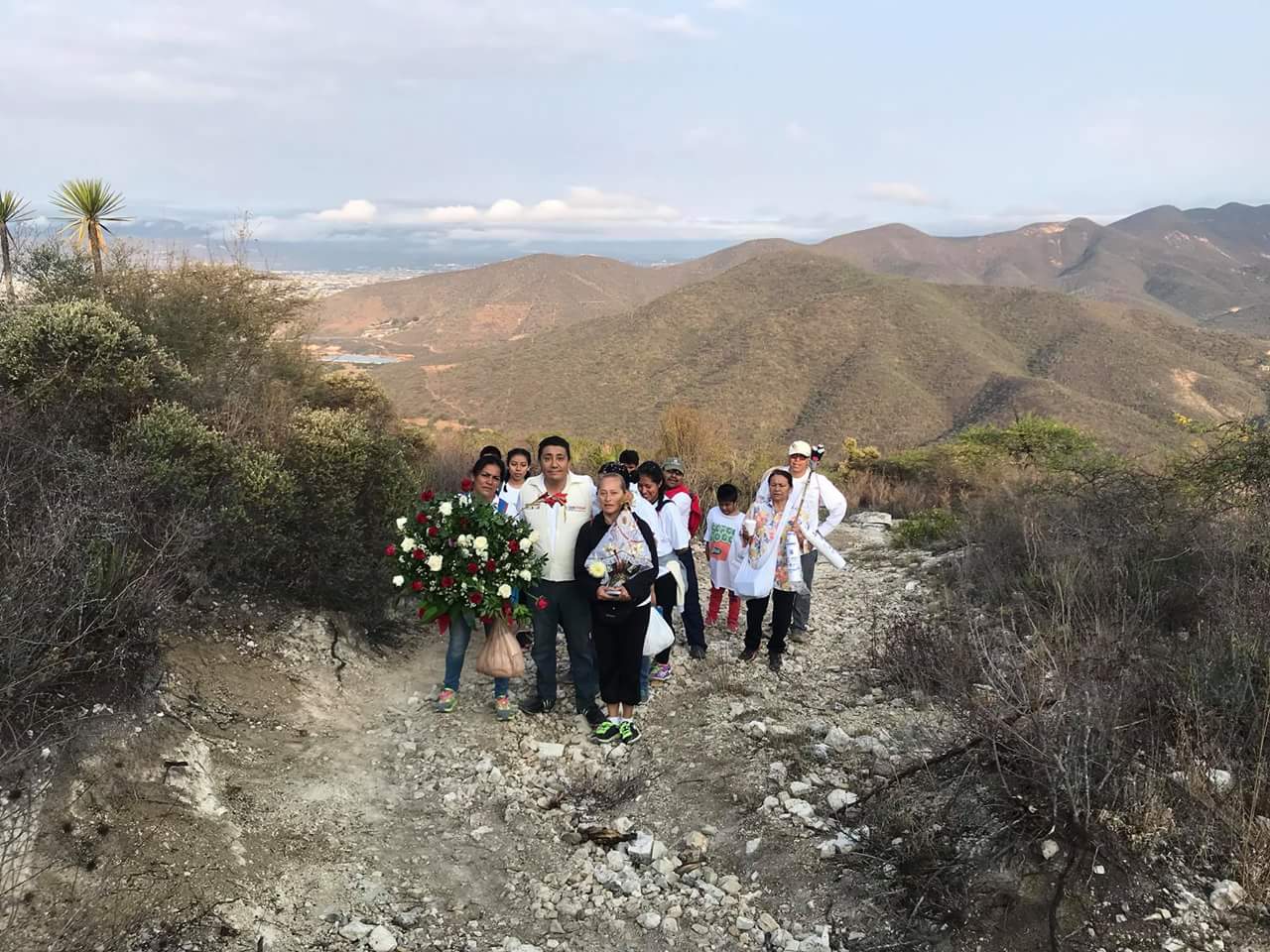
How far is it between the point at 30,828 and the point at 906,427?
4650 centimetres

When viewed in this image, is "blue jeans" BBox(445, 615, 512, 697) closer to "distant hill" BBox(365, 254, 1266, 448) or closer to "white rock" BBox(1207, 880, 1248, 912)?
"white rock" BBox(1207, 880, 1248, 912)

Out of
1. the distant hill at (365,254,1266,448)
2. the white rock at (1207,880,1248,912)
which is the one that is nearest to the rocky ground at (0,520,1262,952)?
the white rock at (1207,880,1248,912)

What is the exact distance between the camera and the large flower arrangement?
444 cm

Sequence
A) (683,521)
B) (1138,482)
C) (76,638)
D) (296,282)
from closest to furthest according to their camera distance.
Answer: (76,638), (683,521), (1138,482), (296,282)

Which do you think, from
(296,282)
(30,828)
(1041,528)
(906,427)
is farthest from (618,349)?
(30,828)

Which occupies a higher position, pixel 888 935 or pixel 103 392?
pixel 103 392

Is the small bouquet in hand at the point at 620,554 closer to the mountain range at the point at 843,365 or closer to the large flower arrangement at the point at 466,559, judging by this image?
the large flower arrangement at the point at 466,559

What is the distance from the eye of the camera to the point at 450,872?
347 cm

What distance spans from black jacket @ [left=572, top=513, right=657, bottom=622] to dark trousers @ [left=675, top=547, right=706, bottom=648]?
1.35 meters

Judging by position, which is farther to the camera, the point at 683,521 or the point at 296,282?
the point at 296,282

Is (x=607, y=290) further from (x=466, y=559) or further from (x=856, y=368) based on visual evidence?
(x=466, y=559)

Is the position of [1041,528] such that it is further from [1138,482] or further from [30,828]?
[30,828]

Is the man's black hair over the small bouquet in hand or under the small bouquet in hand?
over

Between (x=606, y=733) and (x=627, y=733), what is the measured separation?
13 centimetres
